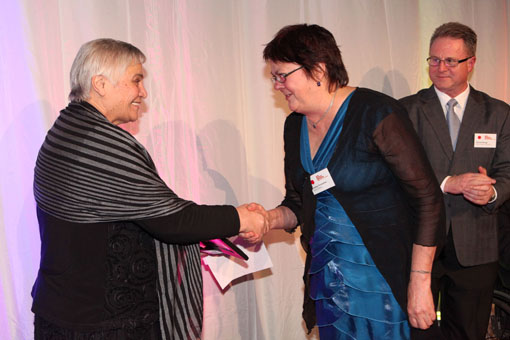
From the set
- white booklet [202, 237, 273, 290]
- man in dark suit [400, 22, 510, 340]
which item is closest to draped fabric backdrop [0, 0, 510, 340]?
white booklet [202, 237, 273, 290]

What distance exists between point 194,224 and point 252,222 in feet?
1.23

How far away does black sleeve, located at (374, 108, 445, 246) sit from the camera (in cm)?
179

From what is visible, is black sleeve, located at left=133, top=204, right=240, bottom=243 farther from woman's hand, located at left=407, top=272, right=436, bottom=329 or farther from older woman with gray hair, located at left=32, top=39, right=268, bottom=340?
woman's hand, located at left=407, top=272, right=436, bottom=329

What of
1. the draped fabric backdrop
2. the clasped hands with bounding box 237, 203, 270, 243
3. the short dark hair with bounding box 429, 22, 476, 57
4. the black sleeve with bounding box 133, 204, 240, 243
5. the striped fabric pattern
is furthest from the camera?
the short dark hair with bounding box 429, 22, 476, 57

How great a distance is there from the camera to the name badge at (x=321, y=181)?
192cm

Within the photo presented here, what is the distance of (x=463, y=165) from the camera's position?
2.60 m

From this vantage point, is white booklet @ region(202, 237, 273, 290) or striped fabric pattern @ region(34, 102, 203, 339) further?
white booklet @ region(202, 237, 273, 290)

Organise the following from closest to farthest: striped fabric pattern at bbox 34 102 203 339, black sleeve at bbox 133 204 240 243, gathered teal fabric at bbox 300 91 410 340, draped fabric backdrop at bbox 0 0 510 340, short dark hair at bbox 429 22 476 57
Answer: striped fabric pattern at bbox 34 102 203 339
black sleeve at bbox 133 204 240 243
gathered teal fabric at bbox 300 91 410 340
draped fabric backdrop at bbox 0 0 510 340
short dark hair at bbox 429 22 476 57

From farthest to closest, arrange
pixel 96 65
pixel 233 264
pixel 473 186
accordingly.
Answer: pixel 233 264, pixel 473 186, pixel 96 65

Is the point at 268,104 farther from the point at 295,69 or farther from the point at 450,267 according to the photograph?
the point at 450,267

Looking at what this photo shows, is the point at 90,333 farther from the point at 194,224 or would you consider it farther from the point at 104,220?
the point at 194,224

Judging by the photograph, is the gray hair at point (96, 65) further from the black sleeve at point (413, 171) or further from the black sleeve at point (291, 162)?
the black sleeve at point (413, 171)

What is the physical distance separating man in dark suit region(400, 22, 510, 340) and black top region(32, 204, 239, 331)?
1511 mm

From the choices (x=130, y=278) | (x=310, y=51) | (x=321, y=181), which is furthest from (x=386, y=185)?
(x=130, y=278)
